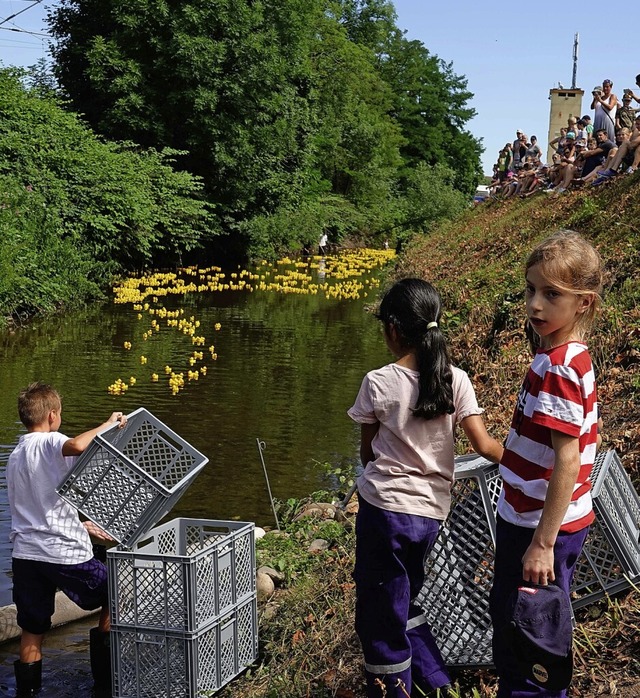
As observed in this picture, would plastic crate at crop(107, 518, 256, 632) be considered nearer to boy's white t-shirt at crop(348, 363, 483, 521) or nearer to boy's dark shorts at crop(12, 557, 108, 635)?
boy's dark shorts at crop(12, 557, 108, 635)

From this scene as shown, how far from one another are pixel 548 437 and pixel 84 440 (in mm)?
2432

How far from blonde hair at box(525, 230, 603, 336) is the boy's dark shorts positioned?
2918 mm

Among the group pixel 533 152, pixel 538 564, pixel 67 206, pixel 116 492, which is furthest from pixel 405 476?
pixel 533 152

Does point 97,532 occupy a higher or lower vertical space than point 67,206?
lower

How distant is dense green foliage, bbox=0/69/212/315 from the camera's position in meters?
21.4

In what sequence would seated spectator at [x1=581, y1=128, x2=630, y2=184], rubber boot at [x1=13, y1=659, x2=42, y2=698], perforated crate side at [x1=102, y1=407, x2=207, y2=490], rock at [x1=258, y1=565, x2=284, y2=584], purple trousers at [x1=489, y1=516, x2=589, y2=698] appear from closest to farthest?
1. purple trousers at [x1=489, y1=516, x2=589, y2=698]
2. perforated crate side at [x1=102, y1=407, x2=207, y2=490]
3. rubber boot at [x1=13, y1=659, x2=42, y2=698]
4. rock at [x1=258, y1=565, x2=284, y2=584]
5. seated spectator at [x1=581, y1=128, x2=630, y2=184]

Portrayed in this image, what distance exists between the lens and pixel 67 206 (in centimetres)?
2559

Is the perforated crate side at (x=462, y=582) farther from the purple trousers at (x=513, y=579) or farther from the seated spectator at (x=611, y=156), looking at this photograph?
the seated spectator at (x=611, y=156)

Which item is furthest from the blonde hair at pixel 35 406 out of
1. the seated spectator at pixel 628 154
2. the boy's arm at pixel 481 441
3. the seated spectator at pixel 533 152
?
the seated spectator at pixel 533 152

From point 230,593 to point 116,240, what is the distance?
24232mm

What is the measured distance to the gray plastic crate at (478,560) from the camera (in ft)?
13.2

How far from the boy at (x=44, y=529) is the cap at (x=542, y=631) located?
2483 millimetres

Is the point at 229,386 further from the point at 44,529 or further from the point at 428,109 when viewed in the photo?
the point at 428,109

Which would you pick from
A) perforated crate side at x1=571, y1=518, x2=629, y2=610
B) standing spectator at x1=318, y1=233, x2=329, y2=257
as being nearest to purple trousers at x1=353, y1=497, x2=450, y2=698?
perforated crate side at x1=571, y1=518, x2=629, y2=610
